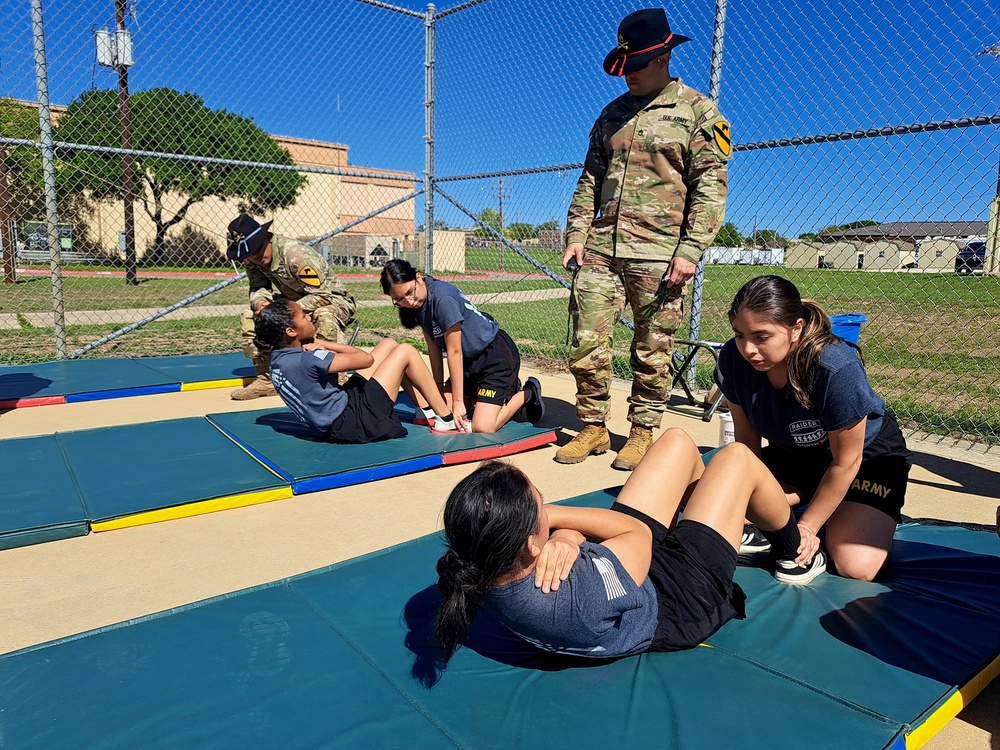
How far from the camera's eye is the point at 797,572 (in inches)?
102

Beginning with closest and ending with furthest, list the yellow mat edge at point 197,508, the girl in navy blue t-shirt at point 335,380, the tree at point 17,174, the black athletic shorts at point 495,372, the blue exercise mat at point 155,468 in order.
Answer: the yellow mat edge at point 197,508
the blue exercise mat at point 155,468
the girl in navy blue t-shirt at point 335,380
the black athletic shorts at point 495,372
the tree at point 17,174

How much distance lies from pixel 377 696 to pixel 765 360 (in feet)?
5.46

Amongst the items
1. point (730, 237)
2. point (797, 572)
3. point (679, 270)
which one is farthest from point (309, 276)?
point (797, 572)

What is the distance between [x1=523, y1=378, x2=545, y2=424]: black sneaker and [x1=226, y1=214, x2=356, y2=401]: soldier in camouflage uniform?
1.61 m

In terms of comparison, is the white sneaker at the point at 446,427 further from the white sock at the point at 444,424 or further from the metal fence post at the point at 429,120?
the metal fence post at the point at 429,120

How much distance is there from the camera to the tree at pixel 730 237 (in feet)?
20.9

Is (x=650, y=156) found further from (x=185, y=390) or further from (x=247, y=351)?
(x=185, y=390)

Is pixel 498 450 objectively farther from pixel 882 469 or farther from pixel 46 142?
pixel 46 142

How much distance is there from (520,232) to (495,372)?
11.9ft

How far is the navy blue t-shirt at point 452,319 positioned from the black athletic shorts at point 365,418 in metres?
0.56

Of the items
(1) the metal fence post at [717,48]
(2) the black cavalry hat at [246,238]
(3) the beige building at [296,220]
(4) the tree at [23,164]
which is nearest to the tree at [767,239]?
(1) the metal fence post at [717,48]

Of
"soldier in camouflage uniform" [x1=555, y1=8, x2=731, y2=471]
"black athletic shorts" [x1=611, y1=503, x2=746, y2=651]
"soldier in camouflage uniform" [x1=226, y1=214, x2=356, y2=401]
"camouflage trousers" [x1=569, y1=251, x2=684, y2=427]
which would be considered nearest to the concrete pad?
"camouflage trousers" [x1=569, y1=251, x2=684, y2=427]

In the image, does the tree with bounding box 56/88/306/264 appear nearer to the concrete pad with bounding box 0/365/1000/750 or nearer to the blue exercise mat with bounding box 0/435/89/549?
the blue exercise mat with bounding box 0/435/89/549

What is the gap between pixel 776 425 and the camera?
2.76 meters
